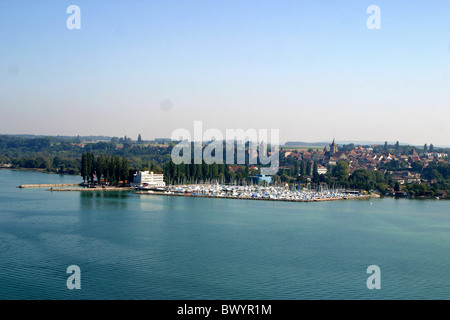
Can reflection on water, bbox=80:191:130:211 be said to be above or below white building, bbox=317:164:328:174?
below

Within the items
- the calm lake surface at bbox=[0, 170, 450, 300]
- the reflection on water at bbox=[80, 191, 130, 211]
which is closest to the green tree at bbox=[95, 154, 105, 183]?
the reflection on water at bbox=[80, 191, 130, 211]

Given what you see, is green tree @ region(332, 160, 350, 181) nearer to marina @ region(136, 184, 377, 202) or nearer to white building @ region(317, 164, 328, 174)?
white building @ region(317, 164, 328, 174)

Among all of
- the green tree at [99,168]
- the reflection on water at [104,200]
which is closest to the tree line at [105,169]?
the green tree at [99,168]

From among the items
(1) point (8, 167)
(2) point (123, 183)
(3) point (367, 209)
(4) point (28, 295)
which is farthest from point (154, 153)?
(4) point (28, 295)

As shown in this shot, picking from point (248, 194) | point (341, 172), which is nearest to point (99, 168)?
point (248, 194)

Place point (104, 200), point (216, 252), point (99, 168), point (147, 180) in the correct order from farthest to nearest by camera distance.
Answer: point (147, 180)
point (99, 168)
point (104, 200)
point (216, 252)

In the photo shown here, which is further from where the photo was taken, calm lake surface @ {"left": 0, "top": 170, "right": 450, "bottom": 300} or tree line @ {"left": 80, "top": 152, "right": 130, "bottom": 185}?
tree line @ {"left": 80, "top": 152, "right": 130, "bottom": 185}

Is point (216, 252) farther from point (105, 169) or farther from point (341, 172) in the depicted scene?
point (341, 172)
